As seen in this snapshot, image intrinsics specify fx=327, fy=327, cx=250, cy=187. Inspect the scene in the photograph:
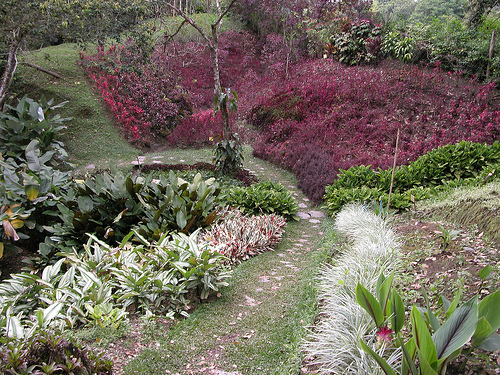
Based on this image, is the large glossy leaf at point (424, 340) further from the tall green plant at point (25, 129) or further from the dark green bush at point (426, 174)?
Answer: the tall green plant at point (25, 129)

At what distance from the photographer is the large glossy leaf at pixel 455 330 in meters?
1.42

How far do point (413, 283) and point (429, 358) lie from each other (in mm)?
1198

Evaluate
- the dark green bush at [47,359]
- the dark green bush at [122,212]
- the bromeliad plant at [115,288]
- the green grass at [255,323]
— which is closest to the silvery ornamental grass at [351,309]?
the green grass at [255,323]

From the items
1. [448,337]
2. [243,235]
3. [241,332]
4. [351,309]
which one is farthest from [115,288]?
[448,337]

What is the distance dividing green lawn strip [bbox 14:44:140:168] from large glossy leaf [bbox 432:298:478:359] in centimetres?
856

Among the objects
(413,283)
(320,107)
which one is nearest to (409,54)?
(320,107)

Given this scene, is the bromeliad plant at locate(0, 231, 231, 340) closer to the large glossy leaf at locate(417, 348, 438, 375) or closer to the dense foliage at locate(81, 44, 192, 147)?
the large glossy leaf at locate(417, 348, 438, 375)

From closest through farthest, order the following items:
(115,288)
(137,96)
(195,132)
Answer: (115,288), (195,132), (137,96)

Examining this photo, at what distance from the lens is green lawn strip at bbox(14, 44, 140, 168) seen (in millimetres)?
9414

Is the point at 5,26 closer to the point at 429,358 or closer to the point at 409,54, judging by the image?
the point at 429,358

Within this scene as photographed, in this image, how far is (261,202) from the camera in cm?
542

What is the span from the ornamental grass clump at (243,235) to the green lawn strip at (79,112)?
5.45 metres

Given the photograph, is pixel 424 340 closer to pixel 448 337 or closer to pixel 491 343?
pixel 448 337

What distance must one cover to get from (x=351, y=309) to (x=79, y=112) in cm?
1067
